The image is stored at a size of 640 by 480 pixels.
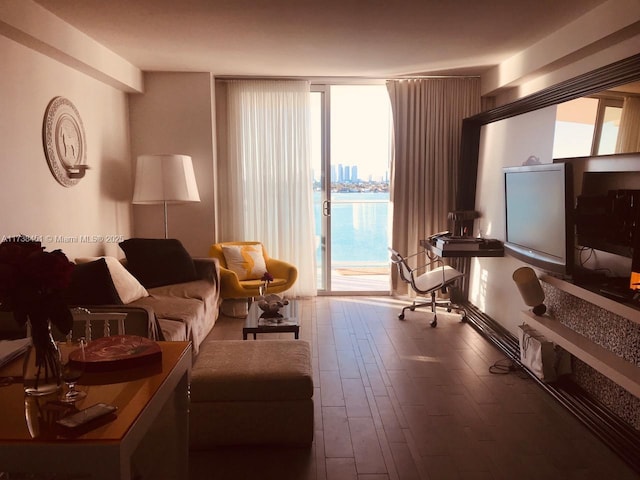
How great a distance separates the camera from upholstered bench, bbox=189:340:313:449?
284 cm

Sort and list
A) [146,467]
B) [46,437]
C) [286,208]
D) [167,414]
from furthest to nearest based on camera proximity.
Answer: [286,208] < [167,414] < [146,467] < [46,437]

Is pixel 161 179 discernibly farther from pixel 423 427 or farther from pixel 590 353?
pixel 590 353

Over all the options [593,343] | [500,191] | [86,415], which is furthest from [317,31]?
[86,415]


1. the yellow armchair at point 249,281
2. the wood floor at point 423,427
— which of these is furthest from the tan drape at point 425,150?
the wood floor at point 423,427

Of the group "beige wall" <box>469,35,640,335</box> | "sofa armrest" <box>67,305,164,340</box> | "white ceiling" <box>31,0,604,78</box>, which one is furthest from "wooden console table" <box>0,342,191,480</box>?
"beige wall" <box>469,35,640,335</box>

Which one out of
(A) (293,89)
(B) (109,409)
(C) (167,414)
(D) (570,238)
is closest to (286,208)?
(A) (293,89)

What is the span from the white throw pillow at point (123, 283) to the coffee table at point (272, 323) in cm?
95

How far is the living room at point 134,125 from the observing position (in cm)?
354

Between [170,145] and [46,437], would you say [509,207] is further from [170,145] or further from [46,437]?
[46,437]

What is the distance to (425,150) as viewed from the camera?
626 centimetres

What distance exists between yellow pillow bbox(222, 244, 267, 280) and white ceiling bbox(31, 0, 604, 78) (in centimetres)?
191

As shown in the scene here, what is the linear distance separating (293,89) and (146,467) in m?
4.90

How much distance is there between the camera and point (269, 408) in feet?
9.40

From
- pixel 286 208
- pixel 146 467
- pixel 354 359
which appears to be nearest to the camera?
pixel 146 467
